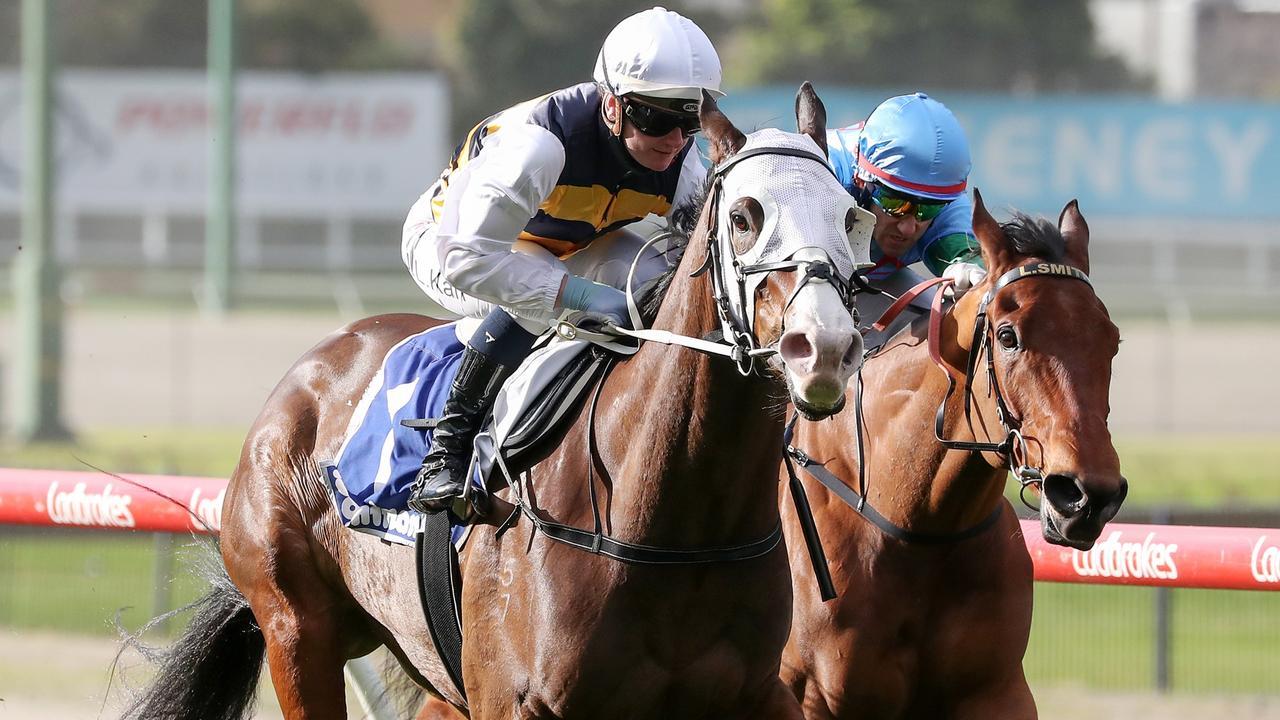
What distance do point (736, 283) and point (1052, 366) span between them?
29.2 inches

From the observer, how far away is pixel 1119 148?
28.0 m

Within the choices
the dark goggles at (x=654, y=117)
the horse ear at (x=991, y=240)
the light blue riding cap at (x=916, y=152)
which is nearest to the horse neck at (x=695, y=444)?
the dark goggles at (x=654, y=117)

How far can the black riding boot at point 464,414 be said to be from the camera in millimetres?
3744

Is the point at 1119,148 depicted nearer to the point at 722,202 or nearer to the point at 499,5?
the point at 499,5

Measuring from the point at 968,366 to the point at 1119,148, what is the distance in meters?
25.5

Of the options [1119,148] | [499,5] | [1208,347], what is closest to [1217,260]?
[1119,148]

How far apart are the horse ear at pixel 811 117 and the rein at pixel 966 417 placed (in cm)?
55

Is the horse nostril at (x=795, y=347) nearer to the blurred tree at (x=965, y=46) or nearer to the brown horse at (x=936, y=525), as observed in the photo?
the brown horse at (x=936, y=525)

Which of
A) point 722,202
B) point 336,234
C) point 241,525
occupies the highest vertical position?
point 722,202

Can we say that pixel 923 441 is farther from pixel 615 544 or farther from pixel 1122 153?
pixel 1122 153

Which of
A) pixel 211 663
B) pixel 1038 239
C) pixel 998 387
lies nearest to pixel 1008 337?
pixel 998 387

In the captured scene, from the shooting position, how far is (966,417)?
12.2ft

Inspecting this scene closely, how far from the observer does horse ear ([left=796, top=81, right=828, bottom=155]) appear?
11.0 feet

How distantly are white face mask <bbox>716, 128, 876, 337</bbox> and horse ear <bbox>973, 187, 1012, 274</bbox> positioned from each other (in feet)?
2.13
